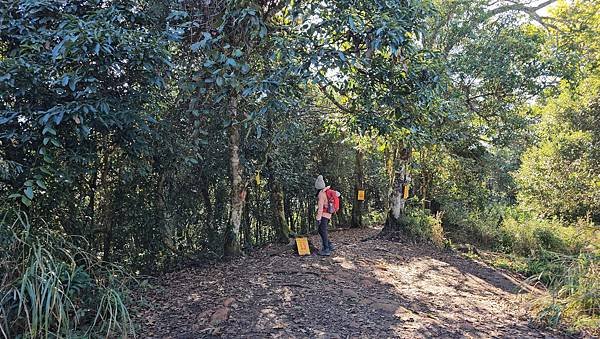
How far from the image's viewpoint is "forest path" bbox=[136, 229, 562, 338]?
367 centimetres

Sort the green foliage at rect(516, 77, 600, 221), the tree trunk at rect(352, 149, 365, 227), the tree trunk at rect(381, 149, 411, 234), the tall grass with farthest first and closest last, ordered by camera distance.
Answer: the tree trunk at rect(352, 149, 365, 227) < the green foliage at rect(516, 77, 600, 221) < the tree trunk at rect(381, 149, 411, 234) < the tall grass

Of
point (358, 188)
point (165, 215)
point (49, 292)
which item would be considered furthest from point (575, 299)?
point (358, 188)

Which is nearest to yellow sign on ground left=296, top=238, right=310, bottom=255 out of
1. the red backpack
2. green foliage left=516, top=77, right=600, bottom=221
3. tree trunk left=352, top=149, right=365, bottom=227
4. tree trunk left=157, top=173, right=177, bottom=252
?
the red backpack

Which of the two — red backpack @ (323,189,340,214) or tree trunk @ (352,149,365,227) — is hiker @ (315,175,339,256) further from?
tree trunk @ (352,149,365,227)

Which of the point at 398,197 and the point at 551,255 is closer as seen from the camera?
the point at 551,255

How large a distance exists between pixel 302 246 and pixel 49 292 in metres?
3.81

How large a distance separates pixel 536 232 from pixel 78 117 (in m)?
8.98

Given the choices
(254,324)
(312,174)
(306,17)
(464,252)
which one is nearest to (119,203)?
(254,324)

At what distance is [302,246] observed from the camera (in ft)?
20.2

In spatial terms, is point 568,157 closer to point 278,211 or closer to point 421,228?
point 421,228

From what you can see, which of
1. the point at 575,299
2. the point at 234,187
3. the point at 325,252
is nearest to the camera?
the point at 575,299

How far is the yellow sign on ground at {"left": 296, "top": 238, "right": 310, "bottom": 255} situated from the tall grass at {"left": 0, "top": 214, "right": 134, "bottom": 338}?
9.92ft

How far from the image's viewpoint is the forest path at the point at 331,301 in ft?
12.0

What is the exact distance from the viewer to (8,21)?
11.8 feet
